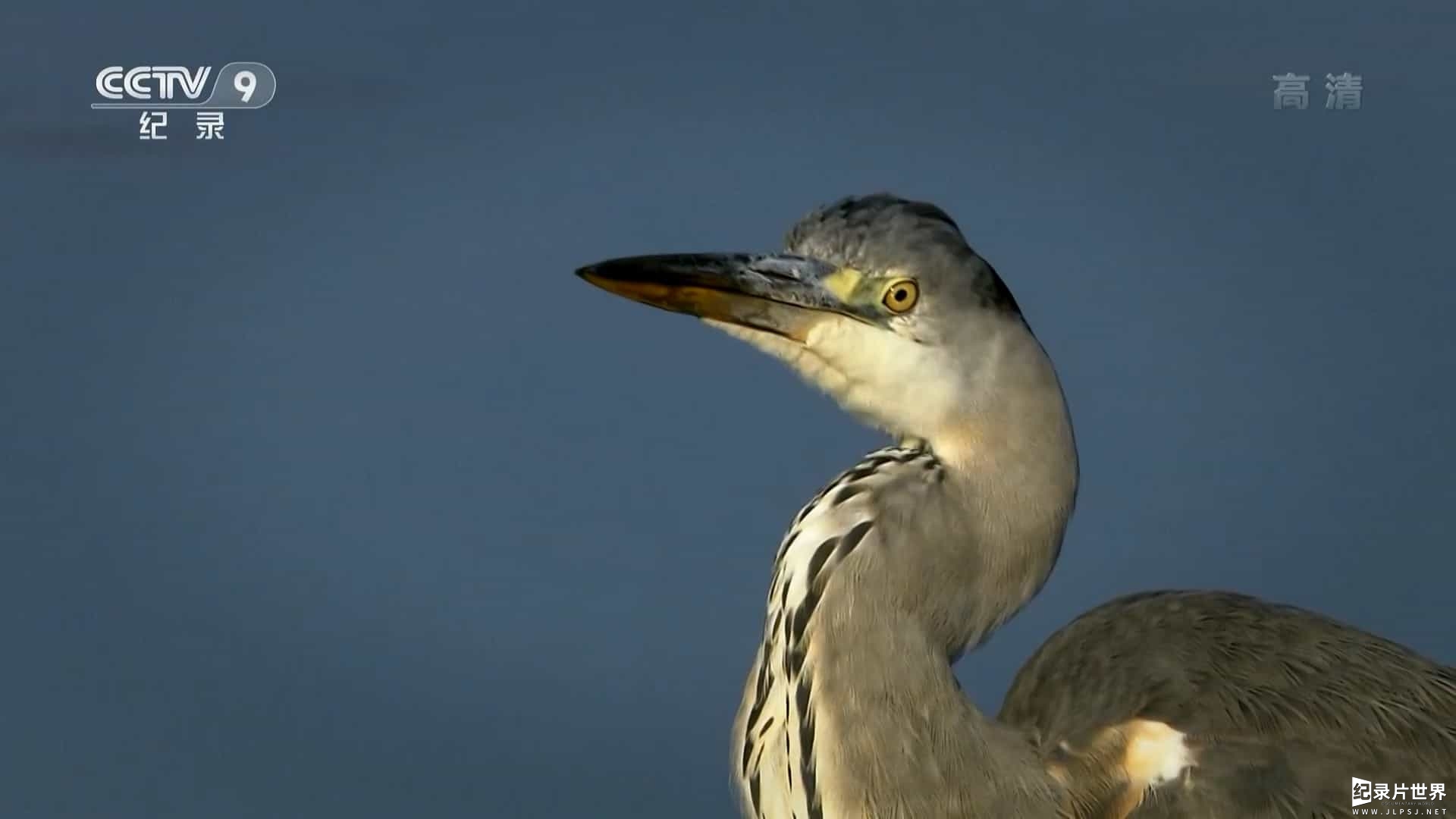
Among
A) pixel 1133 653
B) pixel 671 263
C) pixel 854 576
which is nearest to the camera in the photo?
pixel 854 576

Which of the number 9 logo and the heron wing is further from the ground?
the number 9 logo

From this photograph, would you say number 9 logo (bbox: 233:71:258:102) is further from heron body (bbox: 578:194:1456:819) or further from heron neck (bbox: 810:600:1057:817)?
heron neck (bbox: 810:600:1057:817)

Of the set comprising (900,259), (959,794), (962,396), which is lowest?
(959,794)

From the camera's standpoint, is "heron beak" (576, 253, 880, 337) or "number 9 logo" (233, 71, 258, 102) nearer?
"heron beak" (576, 253, 880, 337)

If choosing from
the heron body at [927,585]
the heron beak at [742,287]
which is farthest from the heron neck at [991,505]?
the heron beak at [742,287]

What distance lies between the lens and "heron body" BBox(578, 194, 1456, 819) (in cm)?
159

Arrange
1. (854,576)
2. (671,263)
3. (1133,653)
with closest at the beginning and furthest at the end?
1. (854,576)
2. (671,263)
3. (1133,653)

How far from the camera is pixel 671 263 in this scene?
169cm

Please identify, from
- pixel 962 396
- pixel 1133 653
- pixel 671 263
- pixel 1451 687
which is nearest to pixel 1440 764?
pixel 1451 687

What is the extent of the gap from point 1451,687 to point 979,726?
52 centimetres

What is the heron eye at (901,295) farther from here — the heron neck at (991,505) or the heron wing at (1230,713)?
the heron wing at (1230,713)

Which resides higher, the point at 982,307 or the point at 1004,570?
the point at 982,307

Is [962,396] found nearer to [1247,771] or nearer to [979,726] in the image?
[979,726]

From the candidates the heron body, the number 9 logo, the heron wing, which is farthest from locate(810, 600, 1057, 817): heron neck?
the number 9 logo
